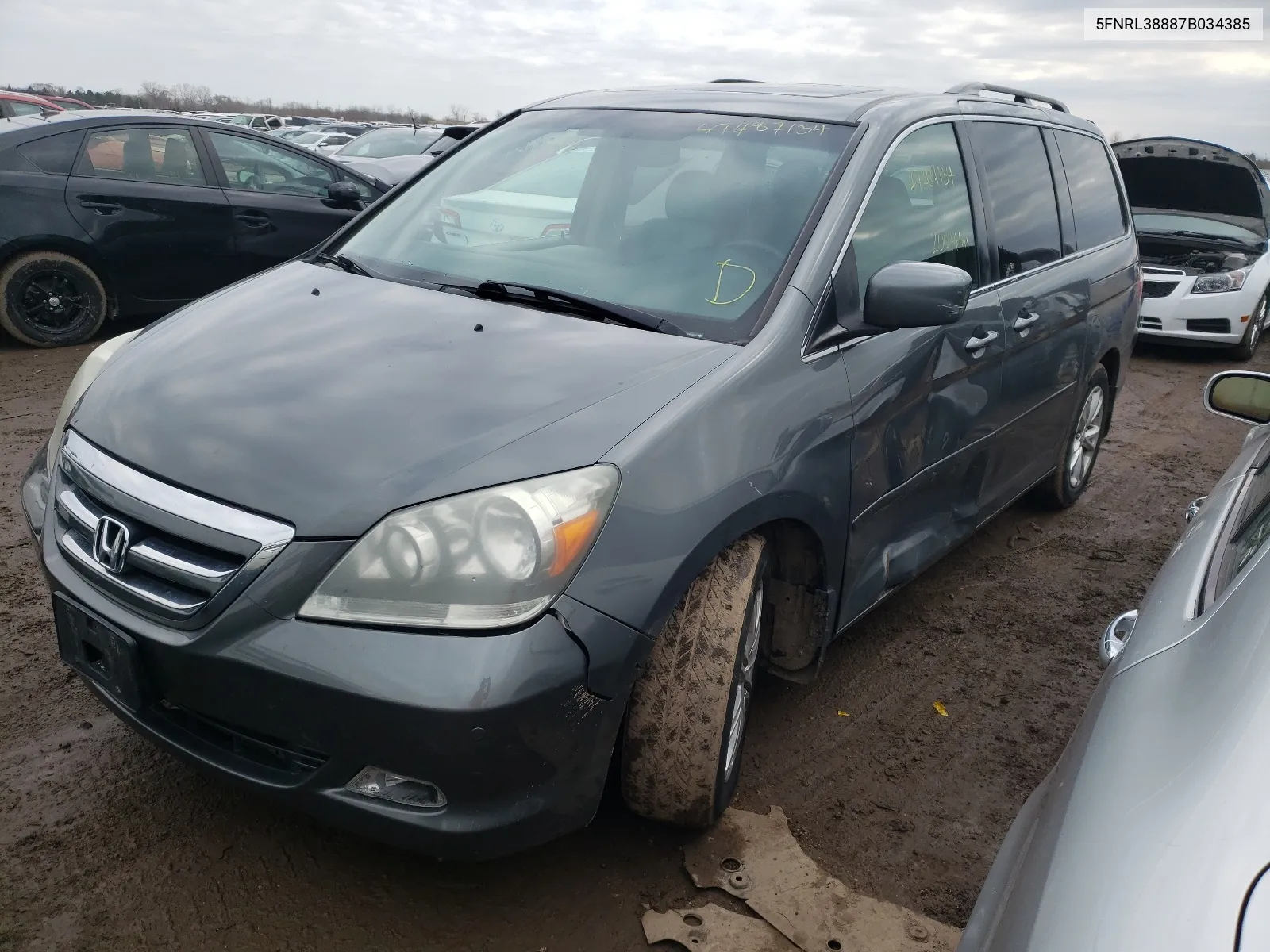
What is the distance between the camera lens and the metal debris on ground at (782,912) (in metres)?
2.19

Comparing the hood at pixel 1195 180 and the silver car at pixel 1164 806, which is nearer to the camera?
the silver car at pixel 1164 806

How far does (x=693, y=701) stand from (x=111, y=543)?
4.05 feet

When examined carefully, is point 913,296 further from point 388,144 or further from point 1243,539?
point 388,144

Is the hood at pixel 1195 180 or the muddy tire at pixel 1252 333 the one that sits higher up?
the hood at pixel 1195 180

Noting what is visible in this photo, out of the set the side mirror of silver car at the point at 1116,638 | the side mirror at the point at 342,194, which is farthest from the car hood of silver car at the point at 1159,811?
the side mirror at the point at 342,194

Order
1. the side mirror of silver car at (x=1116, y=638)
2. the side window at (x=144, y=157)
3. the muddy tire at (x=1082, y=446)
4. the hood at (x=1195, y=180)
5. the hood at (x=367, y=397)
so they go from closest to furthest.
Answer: the side mirror of silver car at (x=1116, y=638)
the hood at (x=367, y=397)
the muddy tire at (x=1082, y=446)
the side window at (x=144, y=157)
the hood at (x=1195, y=180)

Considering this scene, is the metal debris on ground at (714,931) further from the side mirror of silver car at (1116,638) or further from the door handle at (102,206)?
the door handle at (102,206)

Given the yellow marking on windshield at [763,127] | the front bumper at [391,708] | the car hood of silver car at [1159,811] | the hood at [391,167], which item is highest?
the yellow marking on windshield at [763,127]

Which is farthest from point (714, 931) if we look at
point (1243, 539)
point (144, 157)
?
point (144, 157)

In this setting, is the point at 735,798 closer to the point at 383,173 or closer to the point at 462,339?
the point at 462,339

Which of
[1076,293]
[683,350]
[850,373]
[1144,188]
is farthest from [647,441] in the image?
[1144,188]

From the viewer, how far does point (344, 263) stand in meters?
3.11

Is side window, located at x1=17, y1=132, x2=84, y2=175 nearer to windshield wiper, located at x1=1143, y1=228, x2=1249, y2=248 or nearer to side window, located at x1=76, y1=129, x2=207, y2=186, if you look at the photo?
side window, located at x1=76, y1=129, x2=207, y2=186

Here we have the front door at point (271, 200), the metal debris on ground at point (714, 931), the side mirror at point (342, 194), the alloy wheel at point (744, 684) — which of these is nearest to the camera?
the metal debris on ground at point (714, 931)
